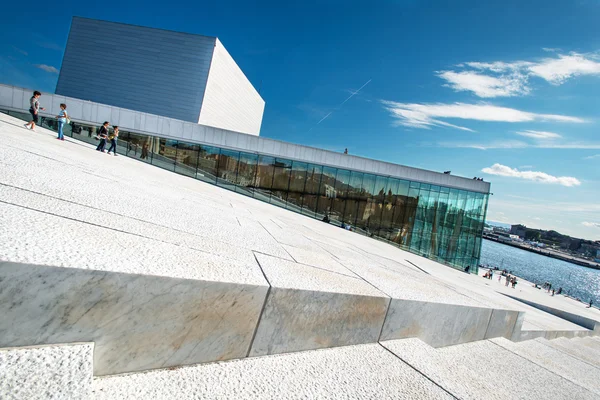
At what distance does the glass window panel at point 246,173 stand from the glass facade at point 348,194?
0.24 feet

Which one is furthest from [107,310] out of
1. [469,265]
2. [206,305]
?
[469,265]

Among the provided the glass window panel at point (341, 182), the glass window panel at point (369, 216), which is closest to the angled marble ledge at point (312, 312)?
the glass window panel at point (341, 182)

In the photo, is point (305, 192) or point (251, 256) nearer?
point (251, 256)

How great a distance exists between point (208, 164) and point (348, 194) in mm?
10868

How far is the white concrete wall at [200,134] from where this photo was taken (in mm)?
21172

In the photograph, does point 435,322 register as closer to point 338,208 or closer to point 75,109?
point 338,208

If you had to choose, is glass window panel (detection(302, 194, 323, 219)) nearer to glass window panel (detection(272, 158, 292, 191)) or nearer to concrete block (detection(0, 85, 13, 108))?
glass window panel (detection(272, 158, 292, 191))

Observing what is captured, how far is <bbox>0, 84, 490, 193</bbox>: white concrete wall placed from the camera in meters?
21.2

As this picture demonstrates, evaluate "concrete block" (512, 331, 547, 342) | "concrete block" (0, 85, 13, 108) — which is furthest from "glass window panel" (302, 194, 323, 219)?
"concrete block" (0, 85, 13, 108)

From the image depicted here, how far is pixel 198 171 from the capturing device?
22406mm

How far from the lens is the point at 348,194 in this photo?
23.8 meters

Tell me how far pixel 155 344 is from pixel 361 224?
75.4 feet

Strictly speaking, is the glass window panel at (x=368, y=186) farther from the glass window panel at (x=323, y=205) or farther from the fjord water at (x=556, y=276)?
the fjord water at (x=556, y=276)

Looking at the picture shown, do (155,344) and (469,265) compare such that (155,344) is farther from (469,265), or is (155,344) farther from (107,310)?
(469,265)
